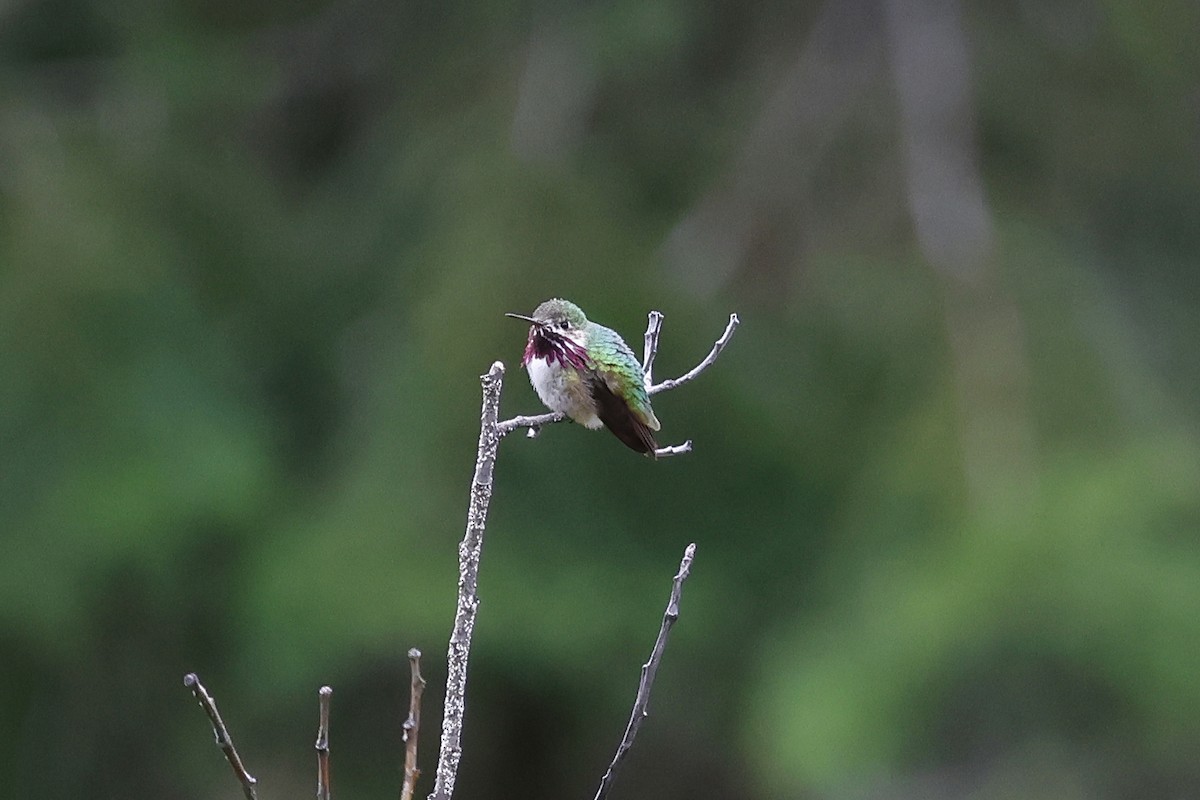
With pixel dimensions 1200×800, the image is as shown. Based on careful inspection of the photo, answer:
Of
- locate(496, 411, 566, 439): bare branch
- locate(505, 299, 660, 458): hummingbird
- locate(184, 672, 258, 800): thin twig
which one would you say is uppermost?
locate(505, 299, 660, 458): hummingbird

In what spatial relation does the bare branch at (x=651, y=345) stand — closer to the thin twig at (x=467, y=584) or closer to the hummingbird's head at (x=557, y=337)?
the hummingbird's head at (x=557, y=337)

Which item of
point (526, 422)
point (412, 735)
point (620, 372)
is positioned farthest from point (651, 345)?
point (412, 735)

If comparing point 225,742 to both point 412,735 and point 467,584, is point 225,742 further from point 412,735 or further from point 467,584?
point 467,584

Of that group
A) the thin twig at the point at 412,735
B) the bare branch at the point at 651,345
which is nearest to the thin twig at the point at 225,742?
the thin twig at the point at 412,735

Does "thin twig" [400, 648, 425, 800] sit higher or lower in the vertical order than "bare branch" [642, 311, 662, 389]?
lower

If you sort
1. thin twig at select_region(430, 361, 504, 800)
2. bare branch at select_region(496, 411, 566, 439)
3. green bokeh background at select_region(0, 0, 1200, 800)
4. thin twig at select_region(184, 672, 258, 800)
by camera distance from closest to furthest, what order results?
1. thin twig at select_region(184, 672, 258, 800)
2. thin twig at select_region(430, 361, 504, 800)
3. bare branch at select_region(496, 411, 566, 439)
4. green bokeh background at select_region(0, 0, 1200, 800)

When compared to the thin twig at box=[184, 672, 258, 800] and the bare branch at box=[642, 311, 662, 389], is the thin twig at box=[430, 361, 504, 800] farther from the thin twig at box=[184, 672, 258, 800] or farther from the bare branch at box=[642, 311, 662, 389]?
the bare branch at box=[642, 311, 662, 389]

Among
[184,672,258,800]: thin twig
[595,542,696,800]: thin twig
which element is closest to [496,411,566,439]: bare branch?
[595,542,696,800]: thin twig

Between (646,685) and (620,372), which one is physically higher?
(620,372)
